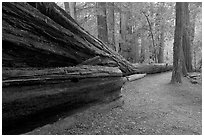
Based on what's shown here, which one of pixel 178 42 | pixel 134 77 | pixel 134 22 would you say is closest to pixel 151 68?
pixel 134 77

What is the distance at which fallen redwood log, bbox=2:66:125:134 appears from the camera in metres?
3.35

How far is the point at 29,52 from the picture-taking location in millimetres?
4133

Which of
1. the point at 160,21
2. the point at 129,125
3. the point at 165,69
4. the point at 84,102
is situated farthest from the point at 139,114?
the point at 160,21

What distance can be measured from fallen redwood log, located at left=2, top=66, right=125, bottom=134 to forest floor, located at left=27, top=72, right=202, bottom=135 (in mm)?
346

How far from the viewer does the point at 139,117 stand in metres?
5.08

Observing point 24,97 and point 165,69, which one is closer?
point 24,97

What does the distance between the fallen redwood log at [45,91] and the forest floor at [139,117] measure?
0.35 meters

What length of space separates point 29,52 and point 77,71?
1.16m

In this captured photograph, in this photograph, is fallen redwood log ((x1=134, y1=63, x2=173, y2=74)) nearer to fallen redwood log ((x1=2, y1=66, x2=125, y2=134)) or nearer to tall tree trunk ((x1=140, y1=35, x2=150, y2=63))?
tall tree trunk ((x1=140, y1=35, x2=150, y2=63))

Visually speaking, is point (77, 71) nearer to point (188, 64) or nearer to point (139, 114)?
point (139, 114)

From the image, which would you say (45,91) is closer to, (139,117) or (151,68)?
(139,117)

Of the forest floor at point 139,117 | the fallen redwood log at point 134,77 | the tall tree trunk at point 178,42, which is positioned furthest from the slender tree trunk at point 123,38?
the forest floor at point 139,117

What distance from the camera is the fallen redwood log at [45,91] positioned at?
132 inches

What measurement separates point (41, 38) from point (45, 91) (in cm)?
128
